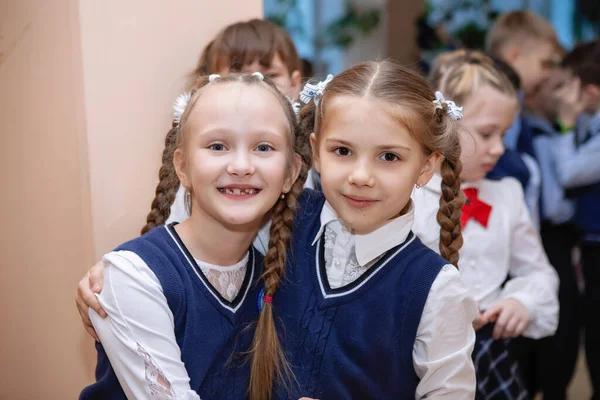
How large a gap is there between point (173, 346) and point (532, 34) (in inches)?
96.4

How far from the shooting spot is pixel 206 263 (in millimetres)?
1428

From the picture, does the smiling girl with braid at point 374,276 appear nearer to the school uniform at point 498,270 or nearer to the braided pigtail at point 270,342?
the braided pigtail at point 270,342

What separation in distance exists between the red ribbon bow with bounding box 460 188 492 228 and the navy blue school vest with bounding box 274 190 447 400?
A: 54cm

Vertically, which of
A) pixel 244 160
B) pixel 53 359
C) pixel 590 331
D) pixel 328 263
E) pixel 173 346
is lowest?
pixel 590 331

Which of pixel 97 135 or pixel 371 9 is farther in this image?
pixel 371 9

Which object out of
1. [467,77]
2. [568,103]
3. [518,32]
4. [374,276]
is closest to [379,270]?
[374,276]

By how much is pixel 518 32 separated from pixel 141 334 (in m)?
2.48

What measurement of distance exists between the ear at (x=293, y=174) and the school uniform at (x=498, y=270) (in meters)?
0.45

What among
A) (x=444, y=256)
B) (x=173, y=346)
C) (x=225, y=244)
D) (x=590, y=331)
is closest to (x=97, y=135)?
(x=225, y=244)

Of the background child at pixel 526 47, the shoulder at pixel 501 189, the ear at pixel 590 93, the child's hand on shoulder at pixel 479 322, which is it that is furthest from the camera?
the background child at pixel 526 47

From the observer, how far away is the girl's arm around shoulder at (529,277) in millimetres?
1893

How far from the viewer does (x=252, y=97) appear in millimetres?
1399

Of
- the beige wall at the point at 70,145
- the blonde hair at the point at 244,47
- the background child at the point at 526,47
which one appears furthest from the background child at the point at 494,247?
the background child at the point at 526,47

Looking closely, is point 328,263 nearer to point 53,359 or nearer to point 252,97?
point 252,97
